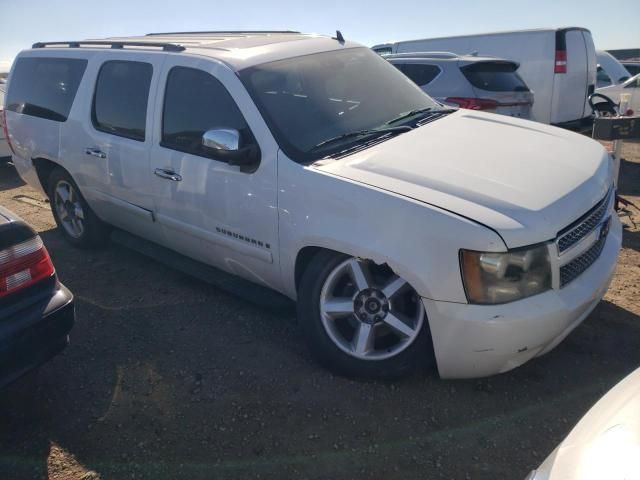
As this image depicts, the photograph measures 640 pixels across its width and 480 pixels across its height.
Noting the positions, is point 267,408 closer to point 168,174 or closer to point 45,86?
point 168,174

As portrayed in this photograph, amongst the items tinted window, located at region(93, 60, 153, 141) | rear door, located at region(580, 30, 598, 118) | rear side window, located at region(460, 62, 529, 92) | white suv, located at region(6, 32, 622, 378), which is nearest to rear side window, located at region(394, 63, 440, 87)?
rear side window, located at region(460, 62, 529, 92)

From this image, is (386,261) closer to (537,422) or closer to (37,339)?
(537,422)

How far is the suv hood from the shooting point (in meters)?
2.33

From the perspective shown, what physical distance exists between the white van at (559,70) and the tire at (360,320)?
268 inches

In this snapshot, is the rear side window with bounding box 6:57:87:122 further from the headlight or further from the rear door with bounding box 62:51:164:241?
the headlight

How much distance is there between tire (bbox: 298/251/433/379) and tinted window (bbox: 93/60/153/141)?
6.16 feet

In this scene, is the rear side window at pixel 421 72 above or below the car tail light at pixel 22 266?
above

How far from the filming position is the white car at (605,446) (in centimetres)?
132

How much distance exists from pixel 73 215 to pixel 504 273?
4167 millimetres

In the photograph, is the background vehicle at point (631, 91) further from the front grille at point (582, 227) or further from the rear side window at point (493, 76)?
the front grille at point (582, 227)

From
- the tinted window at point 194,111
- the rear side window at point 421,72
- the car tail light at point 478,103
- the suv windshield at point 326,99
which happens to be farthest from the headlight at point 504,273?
the rear side window at point 421,72

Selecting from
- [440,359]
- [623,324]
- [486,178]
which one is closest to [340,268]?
[440,359]

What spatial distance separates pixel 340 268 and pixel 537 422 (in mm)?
1233

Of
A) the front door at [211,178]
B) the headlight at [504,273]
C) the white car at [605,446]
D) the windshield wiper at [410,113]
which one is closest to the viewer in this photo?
the white car at [605,446]
